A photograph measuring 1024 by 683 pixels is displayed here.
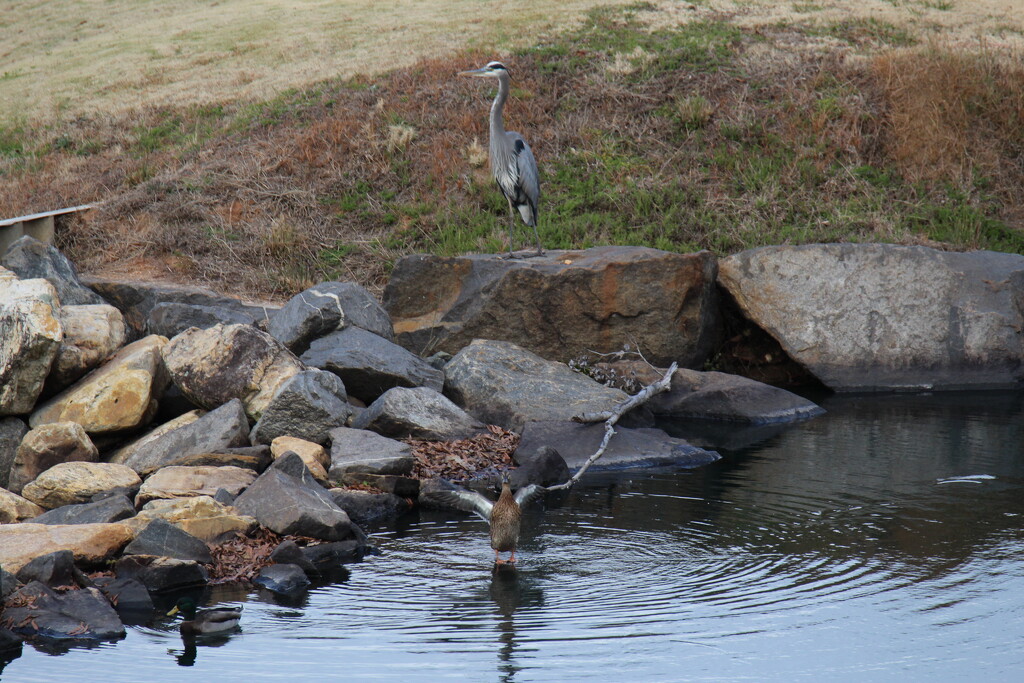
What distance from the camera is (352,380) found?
32.2 feet

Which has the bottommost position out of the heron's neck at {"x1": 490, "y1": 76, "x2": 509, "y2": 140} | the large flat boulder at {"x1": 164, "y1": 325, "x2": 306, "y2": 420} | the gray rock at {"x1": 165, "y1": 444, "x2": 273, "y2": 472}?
the gray rock at {"x1": 165, "y1": 444, "x2": 273, "y2": 472}

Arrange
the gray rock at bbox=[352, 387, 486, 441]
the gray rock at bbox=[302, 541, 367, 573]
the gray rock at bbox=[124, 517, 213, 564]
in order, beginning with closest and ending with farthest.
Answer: the gray rock at bbox=[124, 517, 213, 564], the gray rock at bbox=[302, 541, 367, 573], the gray rock at bbox=[352, 387, 486, 441]

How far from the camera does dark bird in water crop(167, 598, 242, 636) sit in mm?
5273

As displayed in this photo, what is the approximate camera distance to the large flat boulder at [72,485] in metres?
7.30

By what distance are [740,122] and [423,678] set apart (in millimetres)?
14630

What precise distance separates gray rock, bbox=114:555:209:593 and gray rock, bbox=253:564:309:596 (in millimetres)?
364

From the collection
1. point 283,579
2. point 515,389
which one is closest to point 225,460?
point 283,579

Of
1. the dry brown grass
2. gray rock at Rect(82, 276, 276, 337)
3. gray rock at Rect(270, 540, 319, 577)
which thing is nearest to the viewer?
gray rock at Rect(270, 540, 319, 577)

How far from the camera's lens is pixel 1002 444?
29.9 feet

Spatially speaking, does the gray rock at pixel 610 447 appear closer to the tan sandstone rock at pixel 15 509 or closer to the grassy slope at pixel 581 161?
the tan sandstone rock at pixel 15 509

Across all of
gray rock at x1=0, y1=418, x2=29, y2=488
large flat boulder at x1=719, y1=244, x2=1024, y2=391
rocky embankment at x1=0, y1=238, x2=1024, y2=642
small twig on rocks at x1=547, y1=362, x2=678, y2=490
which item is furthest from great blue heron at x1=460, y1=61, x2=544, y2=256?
gray rock at x1=0, y1=418, x2=29, y2=488

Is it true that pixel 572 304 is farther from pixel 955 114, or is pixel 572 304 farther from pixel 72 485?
pixel 955 114

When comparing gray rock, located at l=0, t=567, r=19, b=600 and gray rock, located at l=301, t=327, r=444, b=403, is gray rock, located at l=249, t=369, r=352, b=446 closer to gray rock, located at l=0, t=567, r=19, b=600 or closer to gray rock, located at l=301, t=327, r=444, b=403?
gray rock, located at l=301, t=327, r=444, b=403

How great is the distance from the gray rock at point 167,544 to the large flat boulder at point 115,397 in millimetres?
2734
